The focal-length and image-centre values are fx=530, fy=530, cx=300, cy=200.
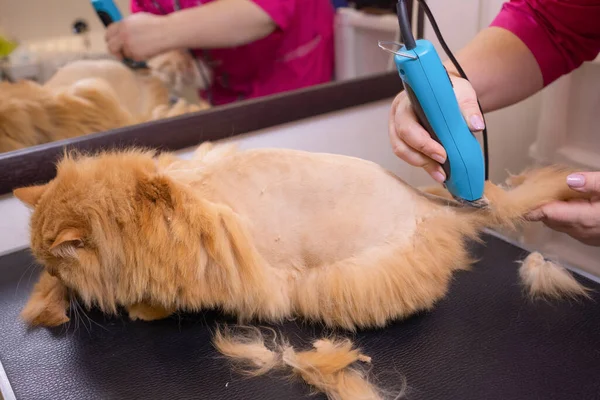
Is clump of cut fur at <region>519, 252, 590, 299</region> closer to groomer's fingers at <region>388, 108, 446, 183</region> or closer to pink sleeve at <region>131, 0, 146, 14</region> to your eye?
groomer's fingers at <region>388, 108, 446, 183</region>

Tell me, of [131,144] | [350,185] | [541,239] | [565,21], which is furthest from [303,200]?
[541,239]

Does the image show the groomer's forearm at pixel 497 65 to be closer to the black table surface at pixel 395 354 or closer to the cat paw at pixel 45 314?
the black table surface at pixel 395 354

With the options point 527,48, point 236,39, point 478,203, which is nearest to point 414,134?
point 478,203

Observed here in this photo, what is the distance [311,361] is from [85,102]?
2.06ft

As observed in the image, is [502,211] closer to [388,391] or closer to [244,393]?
[388,391]

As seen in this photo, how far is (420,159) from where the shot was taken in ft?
2.15

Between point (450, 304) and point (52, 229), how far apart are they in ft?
1.64

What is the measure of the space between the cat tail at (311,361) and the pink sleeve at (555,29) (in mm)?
555

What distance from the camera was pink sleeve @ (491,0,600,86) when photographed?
798 mm

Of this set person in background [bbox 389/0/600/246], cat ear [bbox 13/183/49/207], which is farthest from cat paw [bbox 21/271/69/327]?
person in background [bbox 389/0/600/246]

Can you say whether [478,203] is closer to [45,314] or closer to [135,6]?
[45,314]

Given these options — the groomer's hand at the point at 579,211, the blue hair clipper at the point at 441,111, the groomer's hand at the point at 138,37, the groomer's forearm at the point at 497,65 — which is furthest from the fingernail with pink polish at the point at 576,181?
the groomer's hand at the point at 138,37

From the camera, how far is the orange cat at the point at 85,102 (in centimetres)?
87

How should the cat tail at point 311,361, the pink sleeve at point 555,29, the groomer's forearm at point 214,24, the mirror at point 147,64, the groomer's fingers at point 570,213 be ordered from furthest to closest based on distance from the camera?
the groomer's forearm at point 214,24 → the mirror at point 147,64 → the pink sleeve at point 555,29 → the groomer's fingers at point 570,213 → the cat tail at point 311,361
